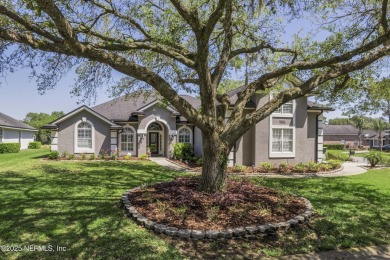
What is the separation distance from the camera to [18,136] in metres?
36.9

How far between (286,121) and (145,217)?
1459cm

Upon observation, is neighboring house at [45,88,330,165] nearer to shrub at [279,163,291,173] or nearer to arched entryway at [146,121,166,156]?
arched entryway at [146,121,166,156]

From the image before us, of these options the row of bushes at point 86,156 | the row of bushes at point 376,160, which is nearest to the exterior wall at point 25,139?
the row of bushes at point 86,156

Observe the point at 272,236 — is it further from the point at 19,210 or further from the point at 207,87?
the point at 19,210

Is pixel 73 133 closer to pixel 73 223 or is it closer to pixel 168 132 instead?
pixel 168 132

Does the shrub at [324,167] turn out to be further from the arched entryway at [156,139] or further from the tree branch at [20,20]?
the tree branch at [20,20]

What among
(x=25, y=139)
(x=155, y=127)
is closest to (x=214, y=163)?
(x=155, y=127)

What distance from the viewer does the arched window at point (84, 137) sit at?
22016 mm

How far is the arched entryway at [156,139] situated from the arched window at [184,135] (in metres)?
1.71

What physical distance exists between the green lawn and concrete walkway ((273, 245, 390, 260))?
0.58ft

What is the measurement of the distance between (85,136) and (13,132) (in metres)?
19.5

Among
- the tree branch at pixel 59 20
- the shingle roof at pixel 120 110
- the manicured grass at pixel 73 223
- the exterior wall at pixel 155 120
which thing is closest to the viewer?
the tree branch at pixel 59 20

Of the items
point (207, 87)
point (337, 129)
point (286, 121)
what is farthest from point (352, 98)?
point (337, 129)

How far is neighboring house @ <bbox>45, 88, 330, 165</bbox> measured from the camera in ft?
60.0
